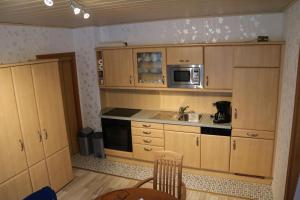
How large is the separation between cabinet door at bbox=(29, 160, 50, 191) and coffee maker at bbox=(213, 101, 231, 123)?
258cm

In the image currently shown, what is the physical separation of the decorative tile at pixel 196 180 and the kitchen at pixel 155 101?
19 mm

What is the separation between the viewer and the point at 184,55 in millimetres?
3670

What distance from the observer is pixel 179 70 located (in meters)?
3.75

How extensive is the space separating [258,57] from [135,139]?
2.34m

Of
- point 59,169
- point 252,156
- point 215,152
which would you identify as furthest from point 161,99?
point 59,169

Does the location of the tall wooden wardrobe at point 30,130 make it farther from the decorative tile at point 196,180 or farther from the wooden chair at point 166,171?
the wooden chair at point 166,171

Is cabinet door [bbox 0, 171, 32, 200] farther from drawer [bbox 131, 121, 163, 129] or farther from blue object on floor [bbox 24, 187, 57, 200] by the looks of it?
drawer [bbox 131, 121, 163, 129]

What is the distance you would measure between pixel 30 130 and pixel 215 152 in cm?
265

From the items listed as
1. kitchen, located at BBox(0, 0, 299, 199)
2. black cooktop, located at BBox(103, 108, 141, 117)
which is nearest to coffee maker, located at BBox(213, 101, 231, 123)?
kitchen, located at BBox(0, 0, 299, 199)

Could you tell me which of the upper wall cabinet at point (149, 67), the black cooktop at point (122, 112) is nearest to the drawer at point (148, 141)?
the black cooktop at point (122, 112)

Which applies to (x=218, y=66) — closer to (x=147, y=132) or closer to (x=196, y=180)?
(x=147, y=132)

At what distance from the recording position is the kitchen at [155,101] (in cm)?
298

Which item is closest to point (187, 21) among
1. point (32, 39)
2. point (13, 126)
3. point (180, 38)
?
point (180, 38)

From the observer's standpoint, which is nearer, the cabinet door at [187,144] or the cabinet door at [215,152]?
the cabinet door at [215,152]
